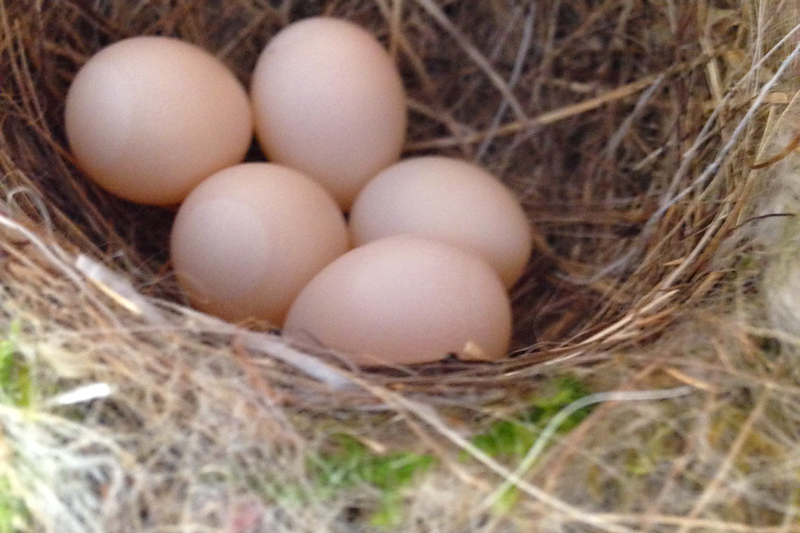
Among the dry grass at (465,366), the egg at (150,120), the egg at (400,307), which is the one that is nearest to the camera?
the dry grass at (465,366)

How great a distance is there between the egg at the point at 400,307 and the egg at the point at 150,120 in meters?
0.27

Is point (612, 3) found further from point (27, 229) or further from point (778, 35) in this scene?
point (27, 229)

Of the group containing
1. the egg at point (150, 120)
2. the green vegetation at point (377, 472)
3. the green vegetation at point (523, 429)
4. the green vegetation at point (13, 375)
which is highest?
the egg at point (150, 120)

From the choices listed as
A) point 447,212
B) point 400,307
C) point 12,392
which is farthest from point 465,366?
point 12,392

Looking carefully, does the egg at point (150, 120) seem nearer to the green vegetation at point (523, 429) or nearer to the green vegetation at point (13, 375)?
the green vegetation at point (13, 375)

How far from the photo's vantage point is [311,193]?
38.2 inches

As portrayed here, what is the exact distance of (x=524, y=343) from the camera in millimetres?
1059

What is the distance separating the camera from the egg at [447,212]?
3.20 feet

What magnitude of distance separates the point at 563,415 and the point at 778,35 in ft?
1.96

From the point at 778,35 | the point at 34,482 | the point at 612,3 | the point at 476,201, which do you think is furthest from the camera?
the point at 612,3

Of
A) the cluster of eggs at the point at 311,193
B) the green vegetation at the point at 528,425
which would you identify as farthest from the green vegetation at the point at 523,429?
the cluster of eggs at the point at 311,193

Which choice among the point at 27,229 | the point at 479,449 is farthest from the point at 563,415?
the point at 27,229

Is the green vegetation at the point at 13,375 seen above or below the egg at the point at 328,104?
below

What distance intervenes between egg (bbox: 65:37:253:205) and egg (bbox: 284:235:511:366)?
0.27 m
